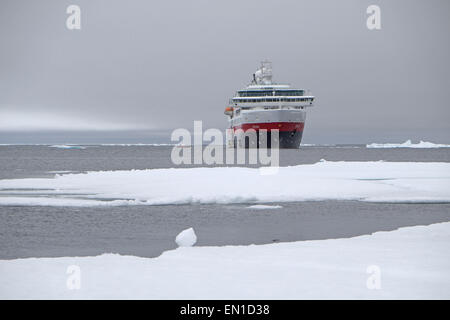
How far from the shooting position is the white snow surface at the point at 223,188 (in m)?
20.6

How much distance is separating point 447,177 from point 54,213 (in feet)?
60.9

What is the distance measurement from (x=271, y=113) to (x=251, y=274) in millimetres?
82821

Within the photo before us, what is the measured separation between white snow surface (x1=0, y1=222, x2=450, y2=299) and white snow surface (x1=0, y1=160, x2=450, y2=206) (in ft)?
31.9

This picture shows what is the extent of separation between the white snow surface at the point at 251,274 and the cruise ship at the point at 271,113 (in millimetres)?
79923

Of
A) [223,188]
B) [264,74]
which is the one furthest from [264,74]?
[223,188]

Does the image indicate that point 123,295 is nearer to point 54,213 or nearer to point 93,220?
point 93,220

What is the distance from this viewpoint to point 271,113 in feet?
297

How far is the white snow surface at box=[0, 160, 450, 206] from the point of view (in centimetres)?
2056

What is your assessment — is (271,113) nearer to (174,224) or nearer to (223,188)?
(223,188)

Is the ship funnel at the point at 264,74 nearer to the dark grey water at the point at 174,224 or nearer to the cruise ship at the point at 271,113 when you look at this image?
the cruise ship at the point at 271,113

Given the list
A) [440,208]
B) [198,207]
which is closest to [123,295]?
[198,207]

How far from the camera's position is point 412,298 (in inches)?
289

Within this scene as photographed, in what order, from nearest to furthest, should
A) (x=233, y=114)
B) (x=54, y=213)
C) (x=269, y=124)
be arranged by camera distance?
(x=54, y=213), (x=269, y=124), (x=233, y=114)

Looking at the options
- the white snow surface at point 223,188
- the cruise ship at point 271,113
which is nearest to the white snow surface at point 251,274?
the white snow surface at point 223,188
